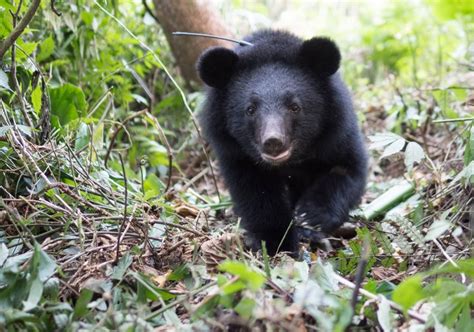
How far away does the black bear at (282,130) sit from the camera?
4.06m

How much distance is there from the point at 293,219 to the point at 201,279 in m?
1.38

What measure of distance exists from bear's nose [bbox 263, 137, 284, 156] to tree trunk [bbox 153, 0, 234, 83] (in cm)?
248

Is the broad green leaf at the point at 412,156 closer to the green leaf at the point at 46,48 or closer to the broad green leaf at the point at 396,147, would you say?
the broad green leaf at the point at 396,147

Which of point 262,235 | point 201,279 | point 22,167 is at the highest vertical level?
point 22,167

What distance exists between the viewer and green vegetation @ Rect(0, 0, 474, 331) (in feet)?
7.14

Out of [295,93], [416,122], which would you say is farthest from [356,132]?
[416,122]

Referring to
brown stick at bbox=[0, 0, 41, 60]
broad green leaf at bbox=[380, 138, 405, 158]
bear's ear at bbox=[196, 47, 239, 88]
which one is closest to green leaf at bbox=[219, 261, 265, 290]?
broad green leaf at bbox=[380, 138, 405, 158]

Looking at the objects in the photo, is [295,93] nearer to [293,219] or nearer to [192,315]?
[293,219]

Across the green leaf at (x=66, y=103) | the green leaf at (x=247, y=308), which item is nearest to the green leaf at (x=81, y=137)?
the green leaf at (x=66, y=103)

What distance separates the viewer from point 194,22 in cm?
629

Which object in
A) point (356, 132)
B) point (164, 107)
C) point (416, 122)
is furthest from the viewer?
point (164, 107)

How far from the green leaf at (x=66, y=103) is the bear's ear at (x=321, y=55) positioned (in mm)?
1488

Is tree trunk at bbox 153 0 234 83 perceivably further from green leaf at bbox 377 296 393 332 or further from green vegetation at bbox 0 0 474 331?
green leaf at bbox 377 296 393 332

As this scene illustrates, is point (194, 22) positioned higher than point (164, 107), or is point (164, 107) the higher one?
point (194, 22)
